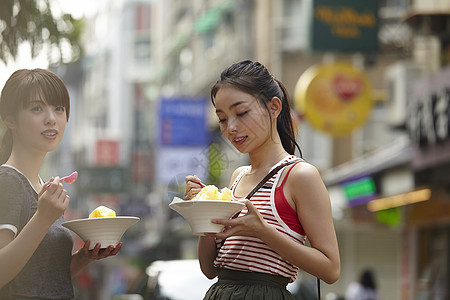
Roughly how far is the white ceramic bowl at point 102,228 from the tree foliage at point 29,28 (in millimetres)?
1704

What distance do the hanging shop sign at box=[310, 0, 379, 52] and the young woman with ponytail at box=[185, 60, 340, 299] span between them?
46.9 feet

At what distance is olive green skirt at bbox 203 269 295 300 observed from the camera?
10.5ft

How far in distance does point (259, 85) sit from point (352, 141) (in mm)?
26835

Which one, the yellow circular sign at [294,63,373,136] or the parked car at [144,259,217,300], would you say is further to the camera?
the yellow circular sign at [294,63,373,136]

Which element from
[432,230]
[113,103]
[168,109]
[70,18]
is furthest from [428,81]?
[113,103]

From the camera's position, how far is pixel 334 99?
18.0m

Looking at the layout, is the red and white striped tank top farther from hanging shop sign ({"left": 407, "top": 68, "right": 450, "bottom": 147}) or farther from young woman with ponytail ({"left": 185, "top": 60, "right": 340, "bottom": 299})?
hanging shop sign ({"left": 407, "top": 68, "right": 450, "bottom": 147})

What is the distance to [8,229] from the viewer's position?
3094 mm

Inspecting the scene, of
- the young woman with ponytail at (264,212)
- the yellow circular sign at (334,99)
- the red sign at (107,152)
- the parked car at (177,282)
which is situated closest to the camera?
the young woman with ponytail at (264,212)

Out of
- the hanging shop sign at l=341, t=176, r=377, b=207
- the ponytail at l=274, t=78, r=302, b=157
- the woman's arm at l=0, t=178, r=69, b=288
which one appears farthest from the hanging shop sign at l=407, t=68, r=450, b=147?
the woman's arm at l=0, t=178, r=69, b=288

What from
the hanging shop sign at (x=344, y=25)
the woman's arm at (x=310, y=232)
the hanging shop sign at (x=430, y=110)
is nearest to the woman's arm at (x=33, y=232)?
the woman's arm at (x=310, y=232)

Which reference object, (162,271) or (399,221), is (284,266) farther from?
(399,221)

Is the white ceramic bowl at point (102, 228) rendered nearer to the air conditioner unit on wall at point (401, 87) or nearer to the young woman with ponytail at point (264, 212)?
the young woman with ponytail at point (264, 212)

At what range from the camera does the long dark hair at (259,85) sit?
3344 millimetres
